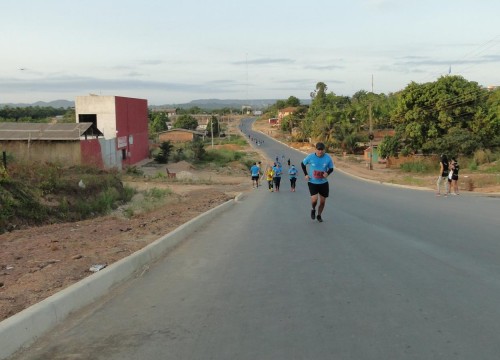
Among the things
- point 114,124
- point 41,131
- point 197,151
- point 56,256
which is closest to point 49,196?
point 56,256

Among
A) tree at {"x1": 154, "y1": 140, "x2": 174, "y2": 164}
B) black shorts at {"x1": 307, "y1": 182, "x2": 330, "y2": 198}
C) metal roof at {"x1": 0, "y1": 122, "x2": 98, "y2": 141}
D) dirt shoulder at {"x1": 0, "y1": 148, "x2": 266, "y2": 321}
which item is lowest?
tree at {"x1": 154, "y1": 140, "x2": 174, "y2": 164}

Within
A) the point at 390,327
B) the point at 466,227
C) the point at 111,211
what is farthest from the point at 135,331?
the point at 111,211

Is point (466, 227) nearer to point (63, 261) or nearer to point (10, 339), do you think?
point (63, 261)

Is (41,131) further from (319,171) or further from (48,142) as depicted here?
(319,171)

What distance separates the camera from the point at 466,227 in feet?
31.5

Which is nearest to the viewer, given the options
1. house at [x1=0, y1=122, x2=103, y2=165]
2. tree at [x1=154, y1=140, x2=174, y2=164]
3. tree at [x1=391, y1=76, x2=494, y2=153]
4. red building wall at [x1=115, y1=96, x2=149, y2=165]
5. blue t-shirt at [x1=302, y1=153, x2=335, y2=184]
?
blue t-shirt at [x1=302, y1=153, x2=335, y2=184]

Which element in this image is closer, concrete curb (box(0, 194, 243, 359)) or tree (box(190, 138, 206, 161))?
concrete curb (box(0, 194, 243, 359))

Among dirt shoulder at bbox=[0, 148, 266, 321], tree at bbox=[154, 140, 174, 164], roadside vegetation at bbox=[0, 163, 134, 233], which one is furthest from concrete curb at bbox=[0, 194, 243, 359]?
tree at bbox=[154, 140, 174, 164]

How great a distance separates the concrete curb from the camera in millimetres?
3785

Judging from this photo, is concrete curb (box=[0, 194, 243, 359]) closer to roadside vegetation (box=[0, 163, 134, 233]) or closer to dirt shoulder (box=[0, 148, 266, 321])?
dirt shoulder (box=[0, 148, 266, 321])

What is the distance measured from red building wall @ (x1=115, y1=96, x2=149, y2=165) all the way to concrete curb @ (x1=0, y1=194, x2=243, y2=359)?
43642 mm

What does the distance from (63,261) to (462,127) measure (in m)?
50.2

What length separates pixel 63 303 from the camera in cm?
455

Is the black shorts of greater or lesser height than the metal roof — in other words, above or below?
below
